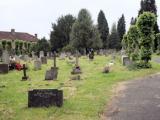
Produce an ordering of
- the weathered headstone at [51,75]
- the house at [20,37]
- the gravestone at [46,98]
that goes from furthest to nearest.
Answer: the house at [20,37], the weathered headstone at [51,75], the gravestone at [46,98]

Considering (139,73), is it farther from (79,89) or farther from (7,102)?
(7,102)

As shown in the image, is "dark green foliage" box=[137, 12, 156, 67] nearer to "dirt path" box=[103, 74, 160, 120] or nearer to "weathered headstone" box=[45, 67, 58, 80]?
"weathered headstone" box=[45, 67, 58, 80]

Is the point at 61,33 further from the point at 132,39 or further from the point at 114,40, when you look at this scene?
the point at 132,39

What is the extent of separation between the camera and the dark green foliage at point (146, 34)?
3228 centimetres

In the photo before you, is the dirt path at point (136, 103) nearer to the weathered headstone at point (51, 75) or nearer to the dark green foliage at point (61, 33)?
the weathered headstone at point (51, 75)

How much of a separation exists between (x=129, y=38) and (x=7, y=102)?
31.5 meters

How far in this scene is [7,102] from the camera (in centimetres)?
1639

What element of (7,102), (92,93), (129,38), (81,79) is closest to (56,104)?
(7,102)

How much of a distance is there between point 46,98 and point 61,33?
87260 millimetres

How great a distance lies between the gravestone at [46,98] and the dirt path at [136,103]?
1729mm

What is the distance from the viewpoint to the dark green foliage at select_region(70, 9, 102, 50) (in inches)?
3440

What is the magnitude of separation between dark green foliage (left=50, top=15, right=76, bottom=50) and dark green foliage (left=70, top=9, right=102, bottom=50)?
1220 cm

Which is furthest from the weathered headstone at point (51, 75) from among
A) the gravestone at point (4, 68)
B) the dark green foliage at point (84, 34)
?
the dark green foliage at point (84, 34)

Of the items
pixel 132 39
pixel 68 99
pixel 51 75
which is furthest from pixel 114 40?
pixel 68 99
